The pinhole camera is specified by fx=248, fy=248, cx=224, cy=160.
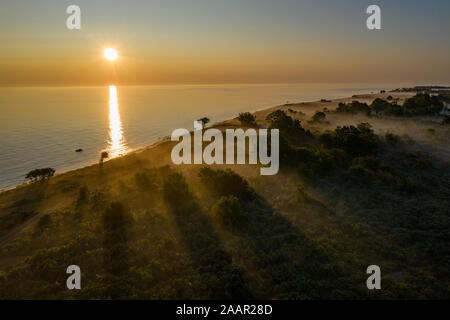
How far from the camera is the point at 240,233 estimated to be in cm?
1453

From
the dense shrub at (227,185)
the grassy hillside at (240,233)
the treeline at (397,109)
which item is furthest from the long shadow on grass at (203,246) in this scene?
the treeline at (397,109)

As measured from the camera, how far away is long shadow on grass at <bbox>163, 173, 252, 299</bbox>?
1002cm

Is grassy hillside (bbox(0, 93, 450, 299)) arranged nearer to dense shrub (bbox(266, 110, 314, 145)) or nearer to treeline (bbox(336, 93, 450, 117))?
dense shrub (bbox(266, 110, 314, 145))

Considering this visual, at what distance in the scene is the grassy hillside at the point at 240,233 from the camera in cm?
1041

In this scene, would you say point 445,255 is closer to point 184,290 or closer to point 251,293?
point 251,293

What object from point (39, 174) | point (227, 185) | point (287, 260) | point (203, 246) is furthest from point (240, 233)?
point (39, 174)

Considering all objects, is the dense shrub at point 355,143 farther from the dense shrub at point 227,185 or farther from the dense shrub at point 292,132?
the dense shrub at point 227,185

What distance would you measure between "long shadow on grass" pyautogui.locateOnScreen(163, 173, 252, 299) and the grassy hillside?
0.06 m

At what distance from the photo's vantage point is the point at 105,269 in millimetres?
11594

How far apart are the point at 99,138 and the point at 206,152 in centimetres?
3822

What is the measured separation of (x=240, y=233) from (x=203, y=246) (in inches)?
96.2

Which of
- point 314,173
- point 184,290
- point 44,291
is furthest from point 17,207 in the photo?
point 314,173

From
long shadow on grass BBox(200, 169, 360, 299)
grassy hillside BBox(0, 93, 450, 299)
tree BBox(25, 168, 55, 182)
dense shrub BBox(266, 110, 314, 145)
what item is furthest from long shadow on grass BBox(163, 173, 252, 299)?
dense shrub BBox(266, 110, 314, 145)
